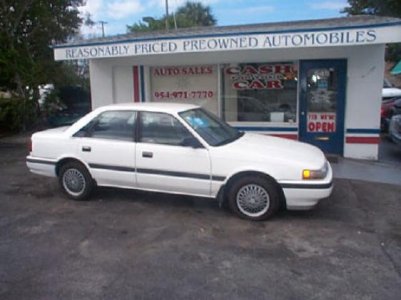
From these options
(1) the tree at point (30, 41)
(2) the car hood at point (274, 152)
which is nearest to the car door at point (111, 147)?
(2) the car hood at point (274, 152)

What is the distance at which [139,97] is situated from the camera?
10.8 meters

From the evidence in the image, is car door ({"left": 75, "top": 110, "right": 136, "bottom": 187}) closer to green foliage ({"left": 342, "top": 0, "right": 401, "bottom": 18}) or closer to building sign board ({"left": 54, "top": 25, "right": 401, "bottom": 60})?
building sign board ({"left": 54, "top": 25, "right": 401, "bottom": 60})

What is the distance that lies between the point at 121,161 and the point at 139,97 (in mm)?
4927

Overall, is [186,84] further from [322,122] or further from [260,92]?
[322,122]

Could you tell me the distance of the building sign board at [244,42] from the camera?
24.9 ft

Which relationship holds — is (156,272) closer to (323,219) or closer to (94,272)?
(94,272)

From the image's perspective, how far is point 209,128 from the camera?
20.4ft

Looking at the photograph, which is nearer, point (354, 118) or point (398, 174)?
point (398, 174)

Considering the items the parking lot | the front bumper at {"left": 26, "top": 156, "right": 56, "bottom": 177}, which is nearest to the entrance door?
the parking lot

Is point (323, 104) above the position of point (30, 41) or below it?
below

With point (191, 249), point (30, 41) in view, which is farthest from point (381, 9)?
point (191, 249)

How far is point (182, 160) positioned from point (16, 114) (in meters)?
9.70

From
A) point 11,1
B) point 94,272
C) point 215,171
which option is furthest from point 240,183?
point 11,1

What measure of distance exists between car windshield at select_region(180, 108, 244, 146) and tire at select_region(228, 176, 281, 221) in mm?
683
